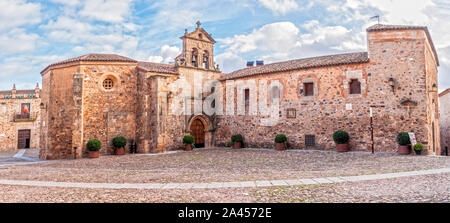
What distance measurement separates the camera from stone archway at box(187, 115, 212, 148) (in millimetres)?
22177

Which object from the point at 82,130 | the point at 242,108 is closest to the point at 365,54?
the point at 242,108

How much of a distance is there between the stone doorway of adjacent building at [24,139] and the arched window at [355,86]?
32730mm

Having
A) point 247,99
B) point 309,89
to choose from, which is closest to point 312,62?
point 309,89

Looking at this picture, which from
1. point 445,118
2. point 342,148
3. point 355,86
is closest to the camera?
point 342,148

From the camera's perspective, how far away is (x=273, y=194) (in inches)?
240

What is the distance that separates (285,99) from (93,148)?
12.9m

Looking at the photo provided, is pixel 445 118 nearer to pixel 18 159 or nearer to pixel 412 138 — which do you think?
pixel 412 138

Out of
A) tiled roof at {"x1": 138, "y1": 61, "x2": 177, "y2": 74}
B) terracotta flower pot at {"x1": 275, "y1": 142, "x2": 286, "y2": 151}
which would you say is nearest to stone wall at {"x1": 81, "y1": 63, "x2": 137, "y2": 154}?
tiled roof at {"x1": 138, "y1": 61, "x2": 177, "y2": 74}

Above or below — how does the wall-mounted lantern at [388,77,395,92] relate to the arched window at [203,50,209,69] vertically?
below

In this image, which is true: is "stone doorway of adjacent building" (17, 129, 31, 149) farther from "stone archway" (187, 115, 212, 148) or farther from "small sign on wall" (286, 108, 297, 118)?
"small sign on wall" (286, 108, 297, 118)

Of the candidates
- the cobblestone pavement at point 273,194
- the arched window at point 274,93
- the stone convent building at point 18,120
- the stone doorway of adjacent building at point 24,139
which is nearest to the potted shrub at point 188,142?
the arched window at point 274,93

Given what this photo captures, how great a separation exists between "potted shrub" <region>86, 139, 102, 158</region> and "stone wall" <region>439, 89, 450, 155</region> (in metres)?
28.2

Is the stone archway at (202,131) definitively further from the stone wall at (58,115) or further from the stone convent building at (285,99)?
the stone wall at (58,115)
